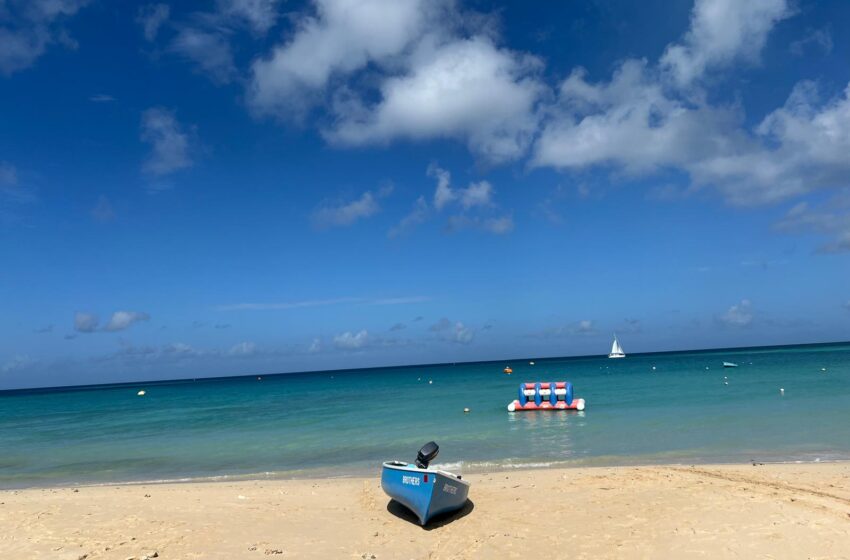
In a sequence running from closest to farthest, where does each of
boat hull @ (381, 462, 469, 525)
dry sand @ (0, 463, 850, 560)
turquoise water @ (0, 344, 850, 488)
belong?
dry sand @ (0, 463, 850, 560) → boat hull @ (381, 462, 469, 525) → turquoise water @ (0, 344, 850, 488)

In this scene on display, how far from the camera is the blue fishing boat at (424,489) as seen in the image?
1133 centimetres

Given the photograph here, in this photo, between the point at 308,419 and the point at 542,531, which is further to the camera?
the point at 308,419

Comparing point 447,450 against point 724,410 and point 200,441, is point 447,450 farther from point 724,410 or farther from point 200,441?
point 724,410

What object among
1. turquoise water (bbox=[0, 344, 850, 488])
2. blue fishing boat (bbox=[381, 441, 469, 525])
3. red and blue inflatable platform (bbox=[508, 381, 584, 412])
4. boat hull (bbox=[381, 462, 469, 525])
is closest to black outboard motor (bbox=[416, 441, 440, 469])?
blue fishing boat (bbox=[381, 441, 469, 525])

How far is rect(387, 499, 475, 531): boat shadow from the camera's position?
38.5ft

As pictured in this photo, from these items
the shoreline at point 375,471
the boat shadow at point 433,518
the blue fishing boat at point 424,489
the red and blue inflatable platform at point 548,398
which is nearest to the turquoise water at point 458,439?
the shoreline at point 375,471

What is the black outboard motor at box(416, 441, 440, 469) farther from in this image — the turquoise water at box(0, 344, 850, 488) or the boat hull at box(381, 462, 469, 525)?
the turquoise water at box(0, 344, 850, 488)

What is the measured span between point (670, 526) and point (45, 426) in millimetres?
47479

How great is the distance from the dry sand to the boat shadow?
65 mm

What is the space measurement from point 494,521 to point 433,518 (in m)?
1.27

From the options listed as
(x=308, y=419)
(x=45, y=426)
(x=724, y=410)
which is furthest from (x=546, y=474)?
(x=45, y=426)

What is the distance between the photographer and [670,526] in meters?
10.7

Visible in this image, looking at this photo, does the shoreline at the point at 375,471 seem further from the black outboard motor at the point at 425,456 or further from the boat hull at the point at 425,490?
the boat hull at the point at 425,490

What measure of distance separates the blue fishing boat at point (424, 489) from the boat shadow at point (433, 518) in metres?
0.18
